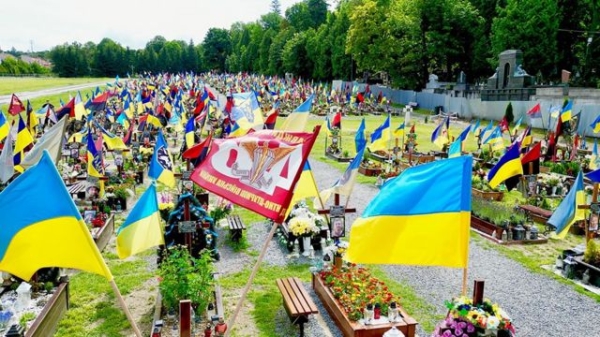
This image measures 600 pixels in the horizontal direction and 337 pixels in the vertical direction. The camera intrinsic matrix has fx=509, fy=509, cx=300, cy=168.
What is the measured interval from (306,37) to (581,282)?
270ft

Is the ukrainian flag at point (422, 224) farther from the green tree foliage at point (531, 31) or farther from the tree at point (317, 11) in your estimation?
the tree at point (317, 11)

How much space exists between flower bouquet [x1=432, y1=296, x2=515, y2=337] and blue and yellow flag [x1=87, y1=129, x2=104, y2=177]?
41.3 ft

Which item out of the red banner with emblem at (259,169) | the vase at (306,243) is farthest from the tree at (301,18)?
the red banner with emblem at (259,169)

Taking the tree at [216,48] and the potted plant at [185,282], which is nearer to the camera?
the potted plant at [185,282]

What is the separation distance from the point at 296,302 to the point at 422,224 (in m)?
4.01

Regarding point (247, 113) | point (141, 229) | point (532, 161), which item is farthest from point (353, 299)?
point (247, 113)

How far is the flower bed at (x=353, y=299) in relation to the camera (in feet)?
28.5

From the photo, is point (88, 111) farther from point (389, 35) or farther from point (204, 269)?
point (389, 35)

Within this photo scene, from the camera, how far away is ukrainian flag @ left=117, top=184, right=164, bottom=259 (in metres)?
8.37

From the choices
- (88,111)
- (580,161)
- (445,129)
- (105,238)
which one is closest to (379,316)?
(105,238)

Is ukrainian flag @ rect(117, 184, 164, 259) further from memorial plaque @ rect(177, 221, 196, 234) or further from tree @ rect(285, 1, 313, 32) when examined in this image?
tree @ rect(285, 1, 313, 32)

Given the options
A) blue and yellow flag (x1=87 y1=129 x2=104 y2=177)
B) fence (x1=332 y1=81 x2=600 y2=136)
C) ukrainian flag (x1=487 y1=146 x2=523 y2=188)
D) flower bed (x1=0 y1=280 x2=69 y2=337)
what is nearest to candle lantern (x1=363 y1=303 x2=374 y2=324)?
flower bed (x1=0 y1=280 x2=69 y2=337)

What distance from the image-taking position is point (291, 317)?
9.63 metres

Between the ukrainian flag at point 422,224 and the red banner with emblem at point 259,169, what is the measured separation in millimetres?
1081
